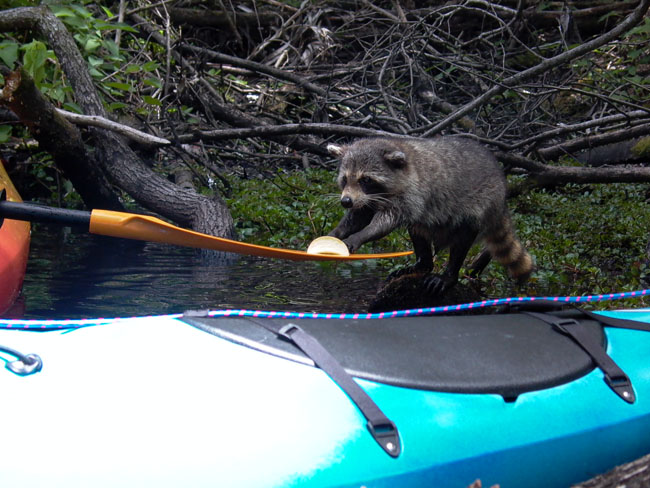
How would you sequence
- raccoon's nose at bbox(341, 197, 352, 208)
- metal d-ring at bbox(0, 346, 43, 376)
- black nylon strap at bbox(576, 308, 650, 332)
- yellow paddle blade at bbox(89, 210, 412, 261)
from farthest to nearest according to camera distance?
raccoon's nose at bbox(341, 197, 352, 208), yellow paddle blade at bbox(89, 210, 412, 261), black nylon strap at bbox(576, 308, 650, 332), metal d-ring at bbox(0, 346, 43, 376)

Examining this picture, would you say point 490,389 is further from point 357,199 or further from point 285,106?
point 285,106

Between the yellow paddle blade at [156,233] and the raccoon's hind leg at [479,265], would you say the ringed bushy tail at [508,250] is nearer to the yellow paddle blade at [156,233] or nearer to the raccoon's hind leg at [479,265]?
the raccoon's hind leg at [479,265]

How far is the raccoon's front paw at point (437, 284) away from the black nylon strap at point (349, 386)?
2543mm

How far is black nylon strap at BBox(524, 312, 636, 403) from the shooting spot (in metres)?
2.64

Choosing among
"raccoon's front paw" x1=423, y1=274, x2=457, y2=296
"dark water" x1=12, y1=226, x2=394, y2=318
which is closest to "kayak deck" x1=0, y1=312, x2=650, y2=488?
"raccoon's front paw" x1=423, y1=274, x2=457, y2=296

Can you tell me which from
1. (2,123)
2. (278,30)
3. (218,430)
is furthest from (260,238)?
(218,430)

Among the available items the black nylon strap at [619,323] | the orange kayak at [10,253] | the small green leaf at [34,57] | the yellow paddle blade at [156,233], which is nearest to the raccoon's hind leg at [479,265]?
the yellow paddle blade at [156,233]

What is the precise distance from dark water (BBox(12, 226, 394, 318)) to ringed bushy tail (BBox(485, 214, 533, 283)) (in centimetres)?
104

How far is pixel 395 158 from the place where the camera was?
4672mm

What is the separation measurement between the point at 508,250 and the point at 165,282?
2.78 meters

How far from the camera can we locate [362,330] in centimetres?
253

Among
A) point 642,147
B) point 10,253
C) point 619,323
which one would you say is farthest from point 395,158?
point 642,147

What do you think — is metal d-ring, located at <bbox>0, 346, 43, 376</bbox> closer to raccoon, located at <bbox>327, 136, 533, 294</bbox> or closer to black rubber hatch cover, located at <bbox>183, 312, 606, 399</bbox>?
black rubber hatch cover, located at <bbox>183, 312, 606, 399</bbox>

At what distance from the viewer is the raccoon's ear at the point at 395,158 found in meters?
4.67
